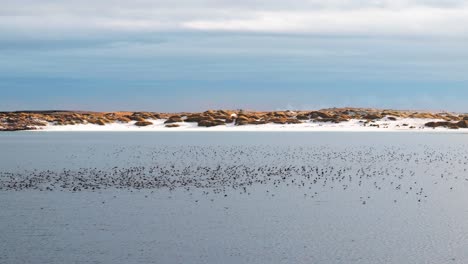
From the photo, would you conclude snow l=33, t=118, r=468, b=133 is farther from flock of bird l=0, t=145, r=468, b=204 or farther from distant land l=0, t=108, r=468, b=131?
flock of bird l=0, t=145, r=468, b=204

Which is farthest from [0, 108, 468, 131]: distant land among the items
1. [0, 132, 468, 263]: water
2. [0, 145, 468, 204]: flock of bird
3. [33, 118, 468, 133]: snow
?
[0, 132, 468, 263]: water

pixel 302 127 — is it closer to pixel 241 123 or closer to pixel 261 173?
pixel 241 123

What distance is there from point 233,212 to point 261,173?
15526 mm

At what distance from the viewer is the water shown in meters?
19.5

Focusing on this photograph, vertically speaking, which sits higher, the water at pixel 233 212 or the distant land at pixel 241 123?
the distant land at pixel 241 123

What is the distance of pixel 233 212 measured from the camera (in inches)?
1036

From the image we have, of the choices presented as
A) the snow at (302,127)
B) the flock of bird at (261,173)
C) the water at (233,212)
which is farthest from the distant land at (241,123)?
the water at (233,212)

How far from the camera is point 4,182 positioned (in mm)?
36500

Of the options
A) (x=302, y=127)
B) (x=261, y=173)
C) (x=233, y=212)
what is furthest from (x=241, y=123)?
(x=233, y=212)

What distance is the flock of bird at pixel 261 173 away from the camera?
1358 inches

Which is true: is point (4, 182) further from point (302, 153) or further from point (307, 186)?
point (302, 153)

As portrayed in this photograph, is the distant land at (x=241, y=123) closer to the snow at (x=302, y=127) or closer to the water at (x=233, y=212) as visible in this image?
the snow at (x=302, y=127)

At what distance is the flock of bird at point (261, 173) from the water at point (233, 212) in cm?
11

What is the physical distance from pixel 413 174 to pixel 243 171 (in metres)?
11.1
